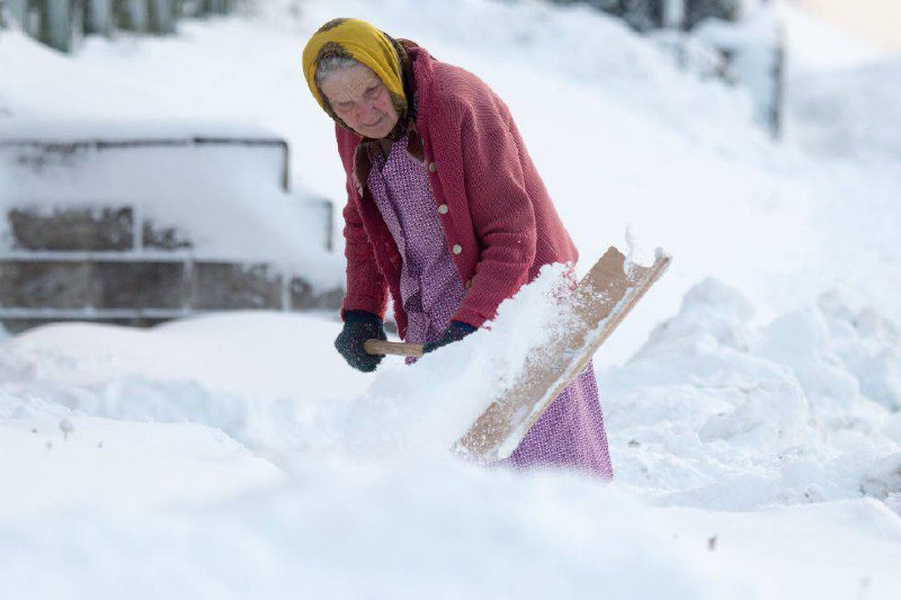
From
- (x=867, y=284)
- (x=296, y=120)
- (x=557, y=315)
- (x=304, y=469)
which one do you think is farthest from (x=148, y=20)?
(x=304, y=469)

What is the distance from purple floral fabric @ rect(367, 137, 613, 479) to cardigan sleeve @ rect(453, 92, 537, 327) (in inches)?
6.3

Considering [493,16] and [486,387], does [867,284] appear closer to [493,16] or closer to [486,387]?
[486,387]

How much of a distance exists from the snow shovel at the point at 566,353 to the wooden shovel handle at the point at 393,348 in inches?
12.5

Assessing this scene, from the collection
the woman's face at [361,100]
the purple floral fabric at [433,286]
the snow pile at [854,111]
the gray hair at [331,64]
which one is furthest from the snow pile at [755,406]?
the snow pile at [854,111]

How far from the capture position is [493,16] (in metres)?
15.7

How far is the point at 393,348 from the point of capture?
2.82 m

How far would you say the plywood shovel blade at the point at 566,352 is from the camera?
2.45m

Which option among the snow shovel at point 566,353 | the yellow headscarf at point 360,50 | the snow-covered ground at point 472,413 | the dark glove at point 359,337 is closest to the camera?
the snow-covered ground at point 472,413

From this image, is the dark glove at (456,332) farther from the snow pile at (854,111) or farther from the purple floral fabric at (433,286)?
the snow pile at (854,111)

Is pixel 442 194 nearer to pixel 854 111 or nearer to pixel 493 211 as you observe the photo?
pixel 493 211

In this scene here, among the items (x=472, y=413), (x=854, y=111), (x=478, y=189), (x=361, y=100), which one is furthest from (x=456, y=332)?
(x=854, y=111)

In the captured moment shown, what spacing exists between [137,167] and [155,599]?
14.6 ft

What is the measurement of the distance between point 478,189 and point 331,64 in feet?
1.28

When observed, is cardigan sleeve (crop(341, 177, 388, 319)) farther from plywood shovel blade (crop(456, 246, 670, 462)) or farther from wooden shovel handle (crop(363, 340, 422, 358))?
plywood shovel blade (crop(456, 246, 670, 462))
